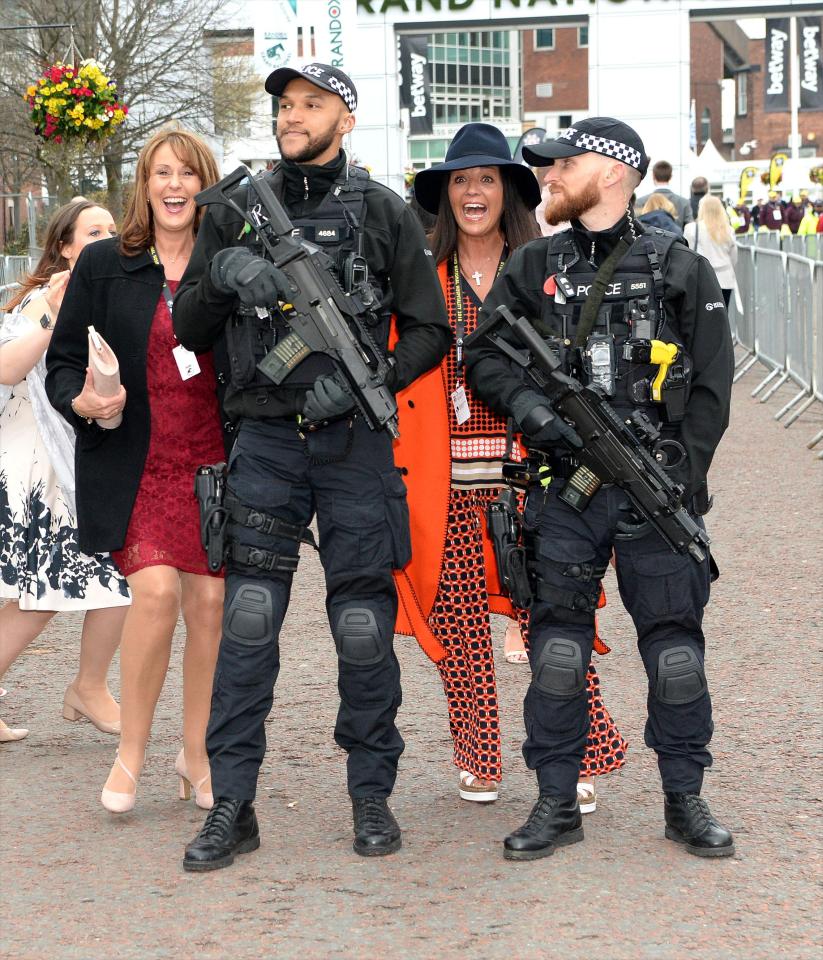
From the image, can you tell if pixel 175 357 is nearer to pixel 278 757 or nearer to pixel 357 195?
pixel 357 195

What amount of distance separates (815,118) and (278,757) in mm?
99007

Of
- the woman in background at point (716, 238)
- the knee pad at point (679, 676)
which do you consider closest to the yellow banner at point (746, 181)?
the woman in background at point (716, 238)

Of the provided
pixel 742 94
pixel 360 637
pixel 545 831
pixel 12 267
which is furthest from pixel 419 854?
pixel 742 94

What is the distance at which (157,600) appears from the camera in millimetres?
4844

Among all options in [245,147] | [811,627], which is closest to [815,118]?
[245,147]

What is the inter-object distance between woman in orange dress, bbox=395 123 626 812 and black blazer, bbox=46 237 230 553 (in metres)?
0.80

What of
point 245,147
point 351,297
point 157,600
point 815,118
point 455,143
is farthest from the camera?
point 815,118

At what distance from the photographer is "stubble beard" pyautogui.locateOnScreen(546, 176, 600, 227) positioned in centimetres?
452

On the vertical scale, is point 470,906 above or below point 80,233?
below

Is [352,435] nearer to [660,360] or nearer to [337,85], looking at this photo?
[660,360]

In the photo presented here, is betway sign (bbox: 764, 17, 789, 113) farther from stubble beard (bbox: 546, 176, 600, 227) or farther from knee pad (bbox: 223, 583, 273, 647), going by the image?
knee pad (bbox: 223, 583, 273, 647)

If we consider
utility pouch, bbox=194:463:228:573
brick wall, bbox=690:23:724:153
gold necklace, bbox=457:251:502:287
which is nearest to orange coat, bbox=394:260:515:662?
gold necklace, bbox=457:251:502:287

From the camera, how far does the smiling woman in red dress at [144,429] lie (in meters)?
4.89

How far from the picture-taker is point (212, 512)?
4.50 m
